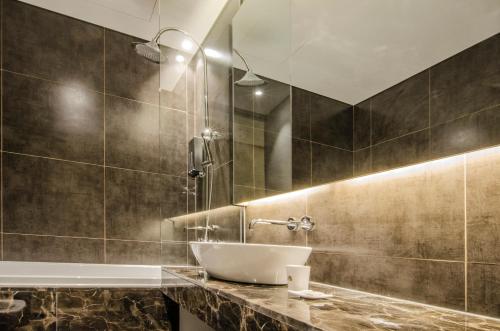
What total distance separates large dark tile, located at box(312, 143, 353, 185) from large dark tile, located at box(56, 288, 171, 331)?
1327 mm

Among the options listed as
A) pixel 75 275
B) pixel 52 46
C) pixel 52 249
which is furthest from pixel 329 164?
pixel 52 46

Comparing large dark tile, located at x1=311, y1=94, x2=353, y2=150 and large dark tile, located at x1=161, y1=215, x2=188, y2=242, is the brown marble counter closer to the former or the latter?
large dark tile, located at x1=311, y1=94, x2=353, y2=150

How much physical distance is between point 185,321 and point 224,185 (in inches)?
34.7

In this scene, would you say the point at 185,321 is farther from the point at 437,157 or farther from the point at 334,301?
the point at 437,157

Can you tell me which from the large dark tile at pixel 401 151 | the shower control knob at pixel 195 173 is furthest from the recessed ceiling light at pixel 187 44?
the large dark tile at pixel 401 151

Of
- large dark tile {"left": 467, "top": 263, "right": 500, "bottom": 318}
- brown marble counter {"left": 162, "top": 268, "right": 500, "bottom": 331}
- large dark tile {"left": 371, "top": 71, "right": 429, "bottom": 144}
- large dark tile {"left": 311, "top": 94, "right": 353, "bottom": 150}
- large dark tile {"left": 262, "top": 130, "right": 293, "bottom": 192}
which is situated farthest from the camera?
large dark tile {"left": 262, "top": 130, "right": 293, "bottom": 192}

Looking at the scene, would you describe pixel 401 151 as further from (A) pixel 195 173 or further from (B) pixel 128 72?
(B) pixel 128 72

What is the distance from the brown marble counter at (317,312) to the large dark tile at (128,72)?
7.56ft

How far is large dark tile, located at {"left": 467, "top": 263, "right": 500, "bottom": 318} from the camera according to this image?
0.92 m

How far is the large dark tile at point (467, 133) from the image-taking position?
0.93 meters

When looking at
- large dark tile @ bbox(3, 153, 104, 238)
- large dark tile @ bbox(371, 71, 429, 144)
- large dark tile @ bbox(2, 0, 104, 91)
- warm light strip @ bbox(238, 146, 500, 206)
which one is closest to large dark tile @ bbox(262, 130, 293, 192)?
warm light strip @ bbox(238, 146, 500, 206)

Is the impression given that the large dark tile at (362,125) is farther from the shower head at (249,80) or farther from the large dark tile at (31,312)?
the large dark tile at (31,312)

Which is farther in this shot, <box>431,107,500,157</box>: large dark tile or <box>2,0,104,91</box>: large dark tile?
<box>2,0,104,91</box>: large dark tile

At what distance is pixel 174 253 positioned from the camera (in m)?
2.50
